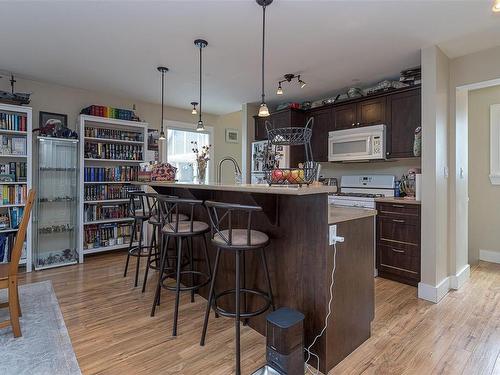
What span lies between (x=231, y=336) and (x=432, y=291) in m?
2.02

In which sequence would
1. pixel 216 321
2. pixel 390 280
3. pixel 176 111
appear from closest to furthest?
1. pixel 216 321
2. pixel 390 280
3. pixel 176 111

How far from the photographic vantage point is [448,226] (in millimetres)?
3045

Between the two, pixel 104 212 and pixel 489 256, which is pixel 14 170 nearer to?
pixel 104 212

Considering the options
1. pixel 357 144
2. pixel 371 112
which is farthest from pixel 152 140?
pixel 371 112

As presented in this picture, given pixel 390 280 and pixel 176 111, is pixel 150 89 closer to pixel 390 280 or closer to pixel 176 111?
pixel 176 111

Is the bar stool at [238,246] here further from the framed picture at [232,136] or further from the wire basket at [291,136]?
the framed picture at [232,136]

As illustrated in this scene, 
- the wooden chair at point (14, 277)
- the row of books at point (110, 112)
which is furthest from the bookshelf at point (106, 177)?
the wooden chair at point (14, 277)

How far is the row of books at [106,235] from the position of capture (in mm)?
4188

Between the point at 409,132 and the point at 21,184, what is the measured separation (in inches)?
193

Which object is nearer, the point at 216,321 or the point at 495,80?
the point at 216,321

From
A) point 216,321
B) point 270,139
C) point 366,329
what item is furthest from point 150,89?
point 366,329

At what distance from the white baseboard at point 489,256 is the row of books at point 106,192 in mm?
5282

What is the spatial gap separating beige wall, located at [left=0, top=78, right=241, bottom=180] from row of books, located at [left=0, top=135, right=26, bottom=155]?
43 cm

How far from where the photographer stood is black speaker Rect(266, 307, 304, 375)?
155 centimetres
